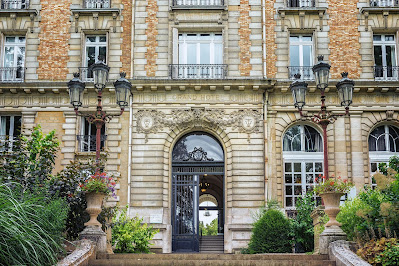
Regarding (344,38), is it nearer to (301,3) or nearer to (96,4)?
(301,3)

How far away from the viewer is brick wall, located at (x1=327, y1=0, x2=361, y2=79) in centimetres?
2258

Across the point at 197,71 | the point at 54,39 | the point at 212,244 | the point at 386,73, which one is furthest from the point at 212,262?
the point at 54,39

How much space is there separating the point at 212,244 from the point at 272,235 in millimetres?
7190

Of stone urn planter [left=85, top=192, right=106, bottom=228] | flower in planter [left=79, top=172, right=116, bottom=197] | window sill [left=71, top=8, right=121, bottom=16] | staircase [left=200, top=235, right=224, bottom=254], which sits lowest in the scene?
staircase [left=200, top=235, right=224, bottom=254]

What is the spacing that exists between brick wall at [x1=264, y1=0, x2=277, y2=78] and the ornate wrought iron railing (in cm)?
1017

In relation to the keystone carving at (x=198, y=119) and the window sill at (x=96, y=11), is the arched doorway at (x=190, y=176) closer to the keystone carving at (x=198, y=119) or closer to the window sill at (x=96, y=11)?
the keystone carving at (x=198, y=119)

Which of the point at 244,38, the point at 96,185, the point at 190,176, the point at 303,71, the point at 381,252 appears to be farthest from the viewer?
the point at 303,71

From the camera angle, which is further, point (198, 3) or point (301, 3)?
point (301, 3)

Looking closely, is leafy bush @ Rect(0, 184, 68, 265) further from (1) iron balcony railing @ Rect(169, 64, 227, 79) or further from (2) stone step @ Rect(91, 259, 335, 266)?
(1) iron balcony railing @ Rect(169, 64, 227, 79)

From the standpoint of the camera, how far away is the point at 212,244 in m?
24.7

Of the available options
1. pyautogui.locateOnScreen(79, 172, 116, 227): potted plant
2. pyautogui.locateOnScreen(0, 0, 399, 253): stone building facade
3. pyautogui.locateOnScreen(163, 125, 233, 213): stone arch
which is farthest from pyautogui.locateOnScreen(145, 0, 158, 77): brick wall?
pyautogui.locateOnScreen(79, 172, 116, 227): potted plant

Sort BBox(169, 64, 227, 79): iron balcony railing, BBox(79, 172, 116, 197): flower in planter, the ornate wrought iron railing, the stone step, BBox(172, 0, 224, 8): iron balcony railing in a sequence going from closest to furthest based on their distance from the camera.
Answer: the stone step, BBox(79, 172, 116, 197): flower in planter, BBox(169, 64, 227, 79): iron balcony railing, the ornate wrought iron railing, BBox(172, 0, 224, 8): iron balcony railing

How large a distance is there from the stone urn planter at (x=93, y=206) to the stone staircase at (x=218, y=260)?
992 millimetres

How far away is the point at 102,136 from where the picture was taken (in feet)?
72.7
